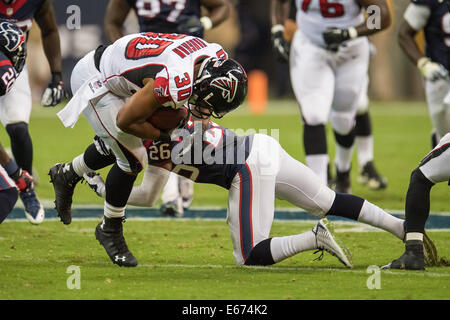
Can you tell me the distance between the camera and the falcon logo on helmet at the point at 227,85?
4.50 meters

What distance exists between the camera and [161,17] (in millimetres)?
6934

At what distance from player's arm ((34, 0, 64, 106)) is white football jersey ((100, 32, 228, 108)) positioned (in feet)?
5.23

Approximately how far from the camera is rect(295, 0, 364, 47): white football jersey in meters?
7.12

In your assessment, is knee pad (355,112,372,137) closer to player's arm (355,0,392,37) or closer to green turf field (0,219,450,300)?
player's arm (355,0,392,37)

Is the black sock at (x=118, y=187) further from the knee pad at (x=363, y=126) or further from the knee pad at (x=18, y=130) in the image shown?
the knee pad at (x=363, y=126)

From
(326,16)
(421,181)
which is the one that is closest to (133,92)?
(421,181)

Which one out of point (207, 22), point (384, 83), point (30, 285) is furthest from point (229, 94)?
point (384, 83)

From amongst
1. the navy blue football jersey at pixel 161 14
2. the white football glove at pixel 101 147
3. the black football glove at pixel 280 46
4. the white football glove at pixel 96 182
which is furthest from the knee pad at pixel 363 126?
the white football glove at pixel 101 147

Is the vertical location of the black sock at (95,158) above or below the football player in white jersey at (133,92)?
below

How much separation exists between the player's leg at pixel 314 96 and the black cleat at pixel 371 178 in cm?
147

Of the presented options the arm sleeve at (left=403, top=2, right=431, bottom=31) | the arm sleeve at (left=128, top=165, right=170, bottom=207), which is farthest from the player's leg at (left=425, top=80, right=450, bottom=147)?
the arm sleeve at (left=128, top=165, right=170, bottom=207)

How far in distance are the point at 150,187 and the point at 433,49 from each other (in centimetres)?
294

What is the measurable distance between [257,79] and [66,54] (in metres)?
3.84

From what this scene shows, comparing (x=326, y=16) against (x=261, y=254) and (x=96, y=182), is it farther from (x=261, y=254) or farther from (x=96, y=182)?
(x=261, y=254)
